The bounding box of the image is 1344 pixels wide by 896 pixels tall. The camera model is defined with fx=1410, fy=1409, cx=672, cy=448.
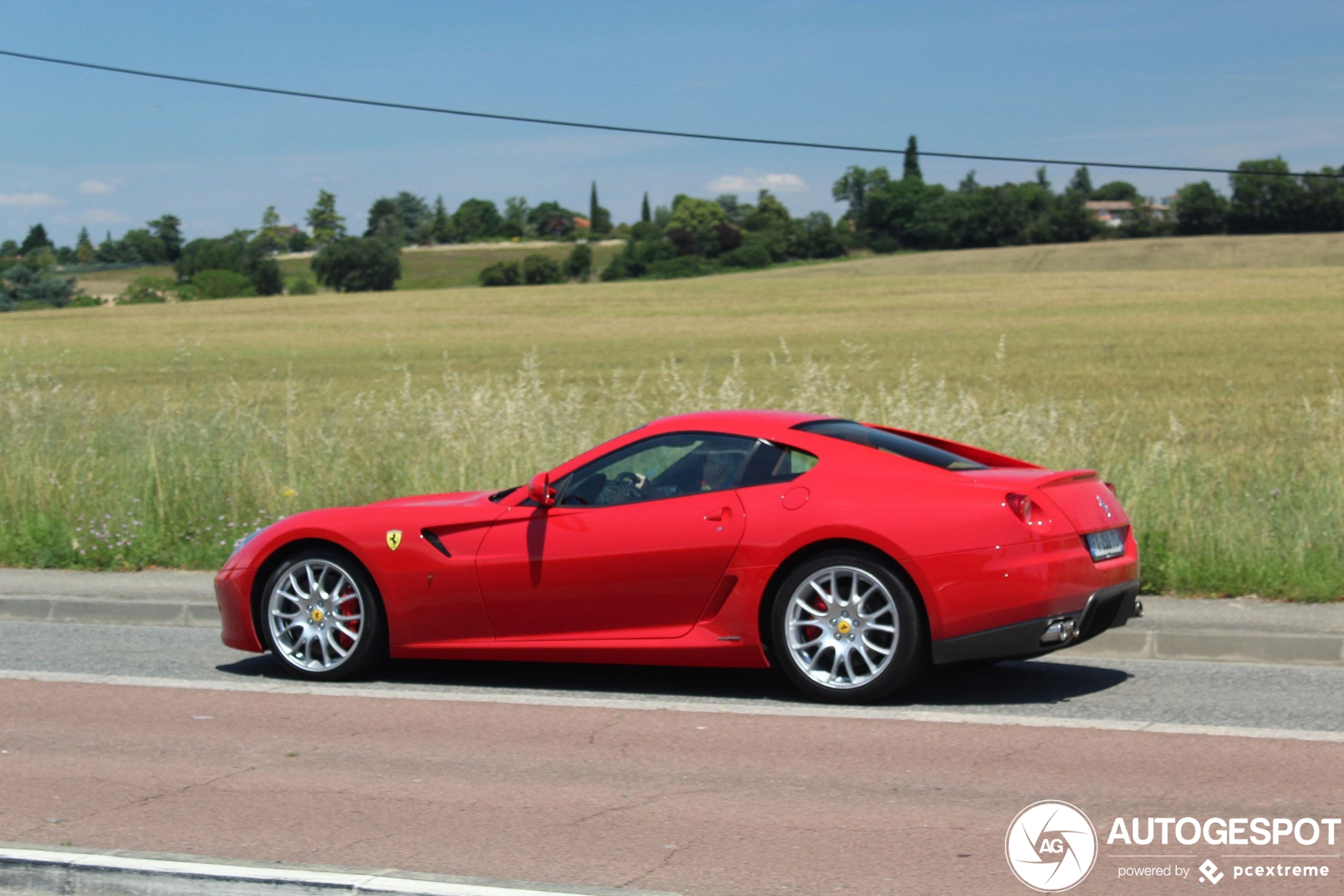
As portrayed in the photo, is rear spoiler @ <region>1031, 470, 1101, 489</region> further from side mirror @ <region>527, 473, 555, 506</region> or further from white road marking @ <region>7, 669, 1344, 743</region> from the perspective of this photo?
side mirror @ <region>527, 473, 555, 506</region>

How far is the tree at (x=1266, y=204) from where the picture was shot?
103375 mm

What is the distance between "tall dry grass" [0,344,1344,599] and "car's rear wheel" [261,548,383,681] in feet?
13.6

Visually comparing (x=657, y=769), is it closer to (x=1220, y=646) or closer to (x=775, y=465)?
(x=775, y=465)

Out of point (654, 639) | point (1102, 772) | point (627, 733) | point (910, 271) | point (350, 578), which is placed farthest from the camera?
point (910, 271)

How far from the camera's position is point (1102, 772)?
5.32 metres

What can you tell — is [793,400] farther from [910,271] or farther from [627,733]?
[910,271]

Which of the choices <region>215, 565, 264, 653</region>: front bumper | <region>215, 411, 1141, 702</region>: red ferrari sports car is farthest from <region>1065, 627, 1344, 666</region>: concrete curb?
<region>215, 565, 264, 653</region>: front bumper

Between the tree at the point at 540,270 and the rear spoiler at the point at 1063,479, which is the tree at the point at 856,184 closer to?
the tree at the point at 540,270

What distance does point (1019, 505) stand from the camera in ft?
20.2

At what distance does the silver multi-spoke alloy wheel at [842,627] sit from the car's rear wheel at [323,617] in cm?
220

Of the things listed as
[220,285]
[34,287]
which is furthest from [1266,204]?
[34,287]

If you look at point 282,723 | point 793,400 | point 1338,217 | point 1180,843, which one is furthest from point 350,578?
point 1338,217

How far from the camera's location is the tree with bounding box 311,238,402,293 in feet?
358

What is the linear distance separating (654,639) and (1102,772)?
7.12ft
